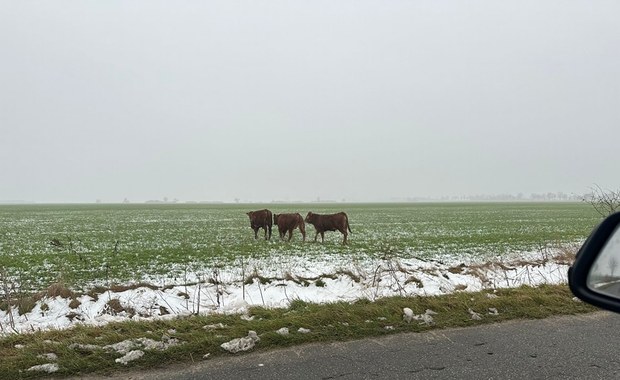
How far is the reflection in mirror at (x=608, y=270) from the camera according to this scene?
87.4 inches

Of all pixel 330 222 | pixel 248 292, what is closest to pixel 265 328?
pixel 248 292

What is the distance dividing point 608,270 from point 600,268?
40mm

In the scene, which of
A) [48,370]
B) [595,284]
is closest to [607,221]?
[595,284]

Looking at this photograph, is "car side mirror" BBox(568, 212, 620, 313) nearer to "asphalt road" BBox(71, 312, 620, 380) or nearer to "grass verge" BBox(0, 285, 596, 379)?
"asphalt road" BBox(71, 312, 620, 380)

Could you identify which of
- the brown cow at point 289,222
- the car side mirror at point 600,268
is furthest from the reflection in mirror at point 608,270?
the brown cow at point 289,222

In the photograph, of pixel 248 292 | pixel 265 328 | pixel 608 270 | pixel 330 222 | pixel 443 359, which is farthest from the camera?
pixel 330 222

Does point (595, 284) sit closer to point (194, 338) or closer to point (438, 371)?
point (438, 371)

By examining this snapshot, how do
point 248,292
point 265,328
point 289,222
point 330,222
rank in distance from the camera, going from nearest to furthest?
point 265,328, point 248,292, point 330,222, point 289,222

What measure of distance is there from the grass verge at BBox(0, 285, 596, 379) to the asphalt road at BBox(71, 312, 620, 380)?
0.78 ft

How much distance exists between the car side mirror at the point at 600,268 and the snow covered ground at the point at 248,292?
444 centimetres

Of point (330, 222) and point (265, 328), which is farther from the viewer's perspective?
point (330, 222)

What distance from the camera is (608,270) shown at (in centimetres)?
225

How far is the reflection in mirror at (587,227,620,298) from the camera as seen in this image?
87.4 inches

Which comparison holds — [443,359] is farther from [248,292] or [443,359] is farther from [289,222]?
[289,222]
